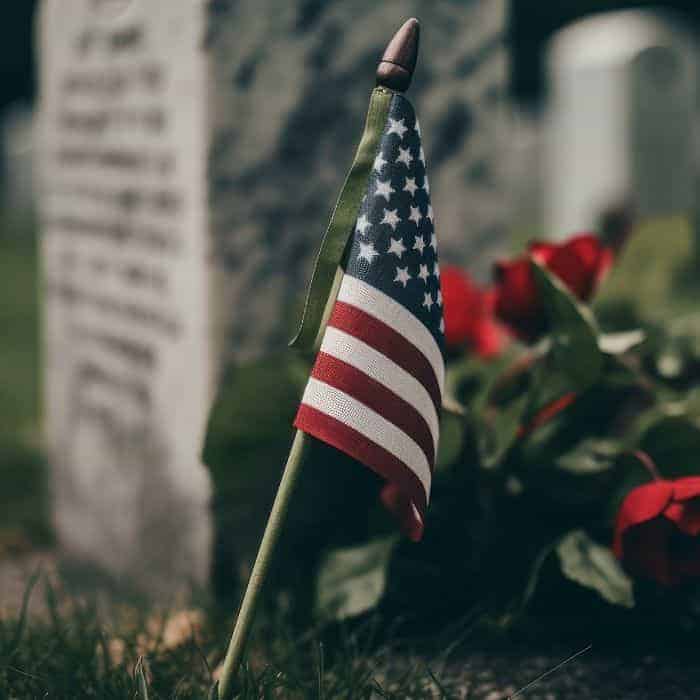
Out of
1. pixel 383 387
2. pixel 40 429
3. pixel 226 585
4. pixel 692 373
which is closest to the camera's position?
pixel 383 387

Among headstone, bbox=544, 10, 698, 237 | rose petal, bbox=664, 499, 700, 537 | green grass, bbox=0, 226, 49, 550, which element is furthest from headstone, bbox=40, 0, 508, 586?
headstone, bbox=544, 10, 698, 237

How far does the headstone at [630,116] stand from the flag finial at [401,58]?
4.10m

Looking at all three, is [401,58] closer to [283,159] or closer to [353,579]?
[353,579]

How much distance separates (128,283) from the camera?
8.63 ft

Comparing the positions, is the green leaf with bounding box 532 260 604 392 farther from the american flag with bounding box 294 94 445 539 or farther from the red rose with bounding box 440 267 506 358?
the american flag with bounding box 294 94 445 539

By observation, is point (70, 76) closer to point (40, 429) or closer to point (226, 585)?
point (226, 585)

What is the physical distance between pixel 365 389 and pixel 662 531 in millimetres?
495

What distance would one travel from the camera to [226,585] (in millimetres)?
2318

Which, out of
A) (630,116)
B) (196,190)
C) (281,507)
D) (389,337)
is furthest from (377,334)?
(630,116)

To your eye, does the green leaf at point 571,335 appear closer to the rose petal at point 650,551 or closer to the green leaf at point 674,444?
the green leaf at point 674,444

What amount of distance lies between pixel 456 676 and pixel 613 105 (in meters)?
4.36

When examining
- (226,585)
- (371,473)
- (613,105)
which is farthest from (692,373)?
(613,105)

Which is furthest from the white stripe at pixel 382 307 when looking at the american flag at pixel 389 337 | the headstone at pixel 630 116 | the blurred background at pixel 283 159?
the headstone at pixel 630 116

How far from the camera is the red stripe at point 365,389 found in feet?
4.59
